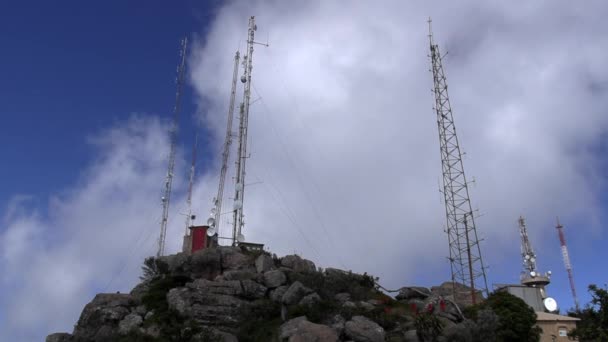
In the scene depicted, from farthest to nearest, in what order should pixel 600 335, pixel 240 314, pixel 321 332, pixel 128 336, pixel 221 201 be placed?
1. pixel 221 201
2. pixel 240 314
3. pixel 128 336
4. pixel 321 332
5. pixel 600 335

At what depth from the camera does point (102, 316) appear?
42.3 meters

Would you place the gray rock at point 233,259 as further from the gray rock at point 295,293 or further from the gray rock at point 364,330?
the gray rock at point 364,330

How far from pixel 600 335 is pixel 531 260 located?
46142 mm

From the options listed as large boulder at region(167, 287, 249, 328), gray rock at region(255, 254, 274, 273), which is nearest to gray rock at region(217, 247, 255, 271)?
gray rock at region(255, 254, 274, 273)

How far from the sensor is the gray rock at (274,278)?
146 ft

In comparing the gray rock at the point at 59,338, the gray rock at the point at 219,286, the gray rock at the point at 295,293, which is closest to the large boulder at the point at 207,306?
the gray rock at the point at 219,286

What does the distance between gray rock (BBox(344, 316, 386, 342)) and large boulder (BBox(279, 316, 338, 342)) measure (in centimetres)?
154

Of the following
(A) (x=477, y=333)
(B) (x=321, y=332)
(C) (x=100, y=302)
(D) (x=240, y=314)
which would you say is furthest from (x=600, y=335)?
(C) (x=100, y=302)

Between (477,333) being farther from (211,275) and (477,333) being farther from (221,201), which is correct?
(221,201)

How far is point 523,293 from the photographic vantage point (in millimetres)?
59719

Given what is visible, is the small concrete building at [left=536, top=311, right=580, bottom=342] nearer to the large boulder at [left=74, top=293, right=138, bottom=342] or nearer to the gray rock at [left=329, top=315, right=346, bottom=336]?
the gray rock at [left=329, top=315, right=346, bottom=336]

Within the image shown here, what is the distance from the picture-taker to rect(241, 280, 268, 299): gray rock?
142 ft

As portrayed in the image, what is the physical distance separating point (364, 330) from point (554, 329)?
2641 centimetres

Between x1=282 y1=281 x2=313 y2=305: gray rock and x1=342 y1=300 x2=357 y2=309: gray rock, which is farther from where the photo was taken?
x1=282 y1=281 x2=313 y2=305: gray rock
